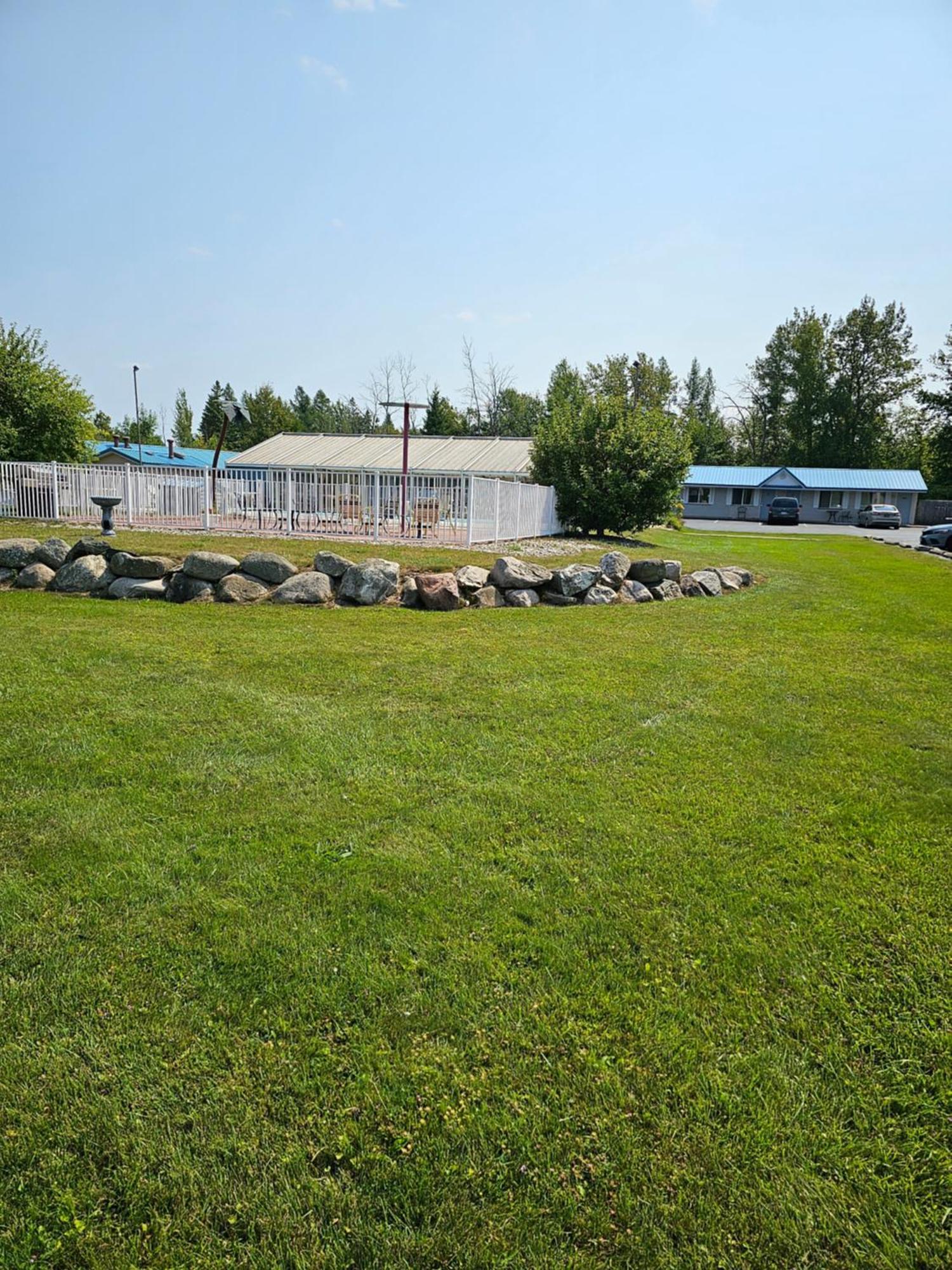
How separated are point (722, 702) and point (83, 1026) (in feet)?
13.2

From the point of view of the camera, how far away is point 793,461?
57.0 metres

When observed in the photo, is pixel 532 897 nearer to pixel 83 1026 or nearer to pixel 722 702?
pixel 83 1026

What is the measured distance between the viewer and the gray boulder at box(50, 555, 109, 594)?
8.23 m

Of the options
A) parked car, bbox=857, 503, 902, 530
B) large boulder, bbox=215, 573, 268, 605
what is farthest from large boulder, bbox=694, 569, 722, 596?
parked car, bbox=857, 503, 902, 530

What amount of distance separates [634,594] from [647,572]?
52 cm

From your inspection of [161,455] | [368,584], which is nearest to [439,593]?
[368,584]

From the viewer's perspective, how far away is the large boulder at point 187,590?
7.90 meters

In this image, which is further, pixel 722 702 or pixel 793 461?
pixel 793 461

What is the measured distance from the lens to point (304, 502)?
47.6 feet

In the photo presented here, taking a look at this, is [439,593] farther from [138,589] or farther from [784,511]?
[784,511]

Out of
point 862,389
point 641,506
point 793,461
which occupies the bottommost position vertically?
point 641,506

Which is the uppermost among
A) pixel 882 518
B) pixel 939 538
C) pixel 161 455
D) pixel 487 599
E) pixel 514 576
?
pixel 161 455

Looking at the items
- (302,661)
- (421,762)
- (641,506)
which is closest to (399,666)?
(302,661)

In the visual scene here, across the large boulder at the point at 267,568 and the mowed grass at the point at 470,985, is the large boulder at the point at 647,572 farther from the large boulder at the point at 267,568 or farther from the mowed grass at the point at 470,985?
the mowed grass at the point at 470,985
